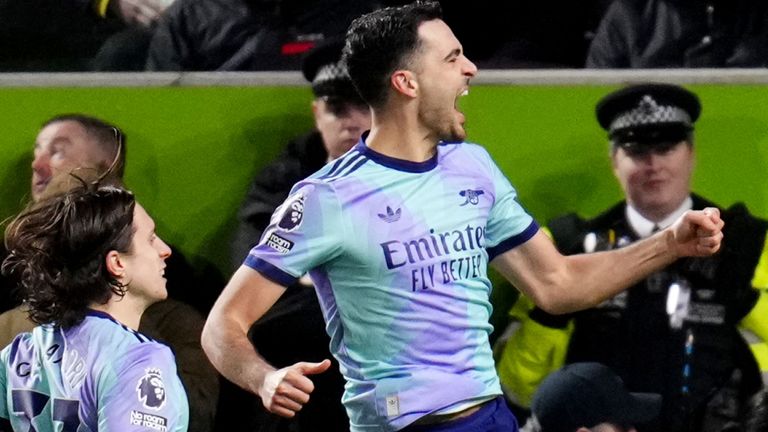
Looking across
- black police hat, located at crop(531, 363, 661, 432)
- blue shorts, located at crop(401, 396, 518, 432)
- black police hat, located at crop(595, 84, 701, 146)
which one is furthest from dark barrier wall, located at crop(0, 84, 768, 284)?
blue shorts, located at crop(401, 396, 518, 432)

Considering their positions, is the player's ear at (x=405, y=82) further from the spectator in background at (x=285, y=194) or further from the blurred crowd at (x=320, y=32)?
the blurred crowd at (x=320, y=32)

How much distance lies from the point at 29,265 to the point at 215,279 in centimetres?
Answer: 219

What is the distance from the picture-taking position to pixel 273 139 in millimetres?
5898

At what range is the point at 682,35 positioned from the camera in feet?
19.8

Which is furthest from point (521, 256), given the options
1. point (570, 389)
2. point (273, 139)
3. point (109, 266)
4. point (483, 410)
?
point (273, 139)

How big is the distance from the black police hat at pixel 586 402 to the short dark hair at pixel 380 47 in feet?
4.27

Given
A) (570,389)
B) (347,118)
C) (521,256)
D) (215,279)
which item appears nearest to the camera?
(521,256)

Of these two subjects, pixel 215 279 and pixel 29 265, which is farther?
pixel 215 279

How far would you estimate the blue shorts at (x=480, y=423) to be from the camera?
4.03 m

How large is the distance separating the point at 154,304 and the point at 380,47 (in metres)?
1.59

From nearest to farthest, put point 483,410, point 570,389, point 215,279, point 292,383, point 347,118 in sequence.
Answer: point 292,383 < point 483,410 < point 570,389 < point 347,118 < point 215,279

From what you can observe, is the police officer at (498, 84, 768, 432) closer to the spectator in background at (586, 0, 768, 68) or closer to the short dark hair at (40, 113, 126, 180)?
the spectator in background at (586, 0, 768, 68)

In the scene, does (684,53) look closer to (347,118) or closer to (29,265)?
(347,118)

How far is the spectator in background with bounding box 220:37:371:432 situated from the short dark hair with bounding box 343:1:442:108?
1.00 metres
